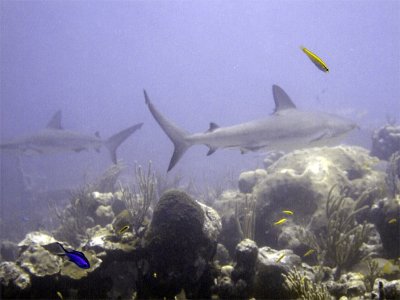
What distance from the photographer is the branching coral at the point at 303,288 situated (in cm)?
377

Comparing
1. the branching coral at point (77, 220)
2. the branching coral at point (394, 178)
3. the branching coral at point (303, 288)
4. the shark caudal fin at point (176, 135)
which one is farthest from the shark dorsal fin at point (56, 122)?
the branching coral at point (394, 178)

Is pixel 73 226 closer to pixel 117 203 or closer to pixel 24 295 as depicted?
pixel 117 203

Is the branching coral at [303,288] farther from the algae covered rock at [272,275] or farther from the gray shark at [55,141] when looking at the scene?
the gray shark at [55,141]

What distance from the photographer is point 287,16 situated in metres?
174

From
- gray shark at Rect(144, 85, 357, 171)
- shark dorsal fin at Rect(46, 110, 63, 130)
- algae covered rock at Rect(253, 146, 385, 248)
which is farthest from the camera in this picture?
shark dorsal fin at Rect(46, 110, 63, 130)

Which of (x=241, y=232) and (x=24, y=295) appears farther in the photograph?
(x=241, y=232)

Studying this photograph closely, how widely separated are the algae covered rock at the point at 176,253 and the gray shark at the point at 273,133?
2.66 m

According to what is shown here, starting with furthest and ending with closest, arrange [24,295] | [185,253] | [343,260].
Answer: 1. [343,260]
2. [185,253]
3. [24,295]

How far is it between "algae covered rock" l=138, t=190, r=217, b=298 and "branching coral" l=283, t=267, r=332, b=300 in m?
1.27

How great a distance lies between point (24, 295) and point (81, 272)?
778mm

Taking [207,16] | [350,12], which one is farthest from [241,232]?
[207,16]

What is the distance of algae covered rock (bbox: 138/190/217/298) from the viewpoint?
460 cm

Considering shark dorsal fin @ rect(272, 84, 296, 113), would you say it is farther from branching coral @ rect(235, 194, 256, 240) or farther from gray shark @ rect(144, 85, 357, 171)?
branching coral @ rect(235, 194, 256, 240)

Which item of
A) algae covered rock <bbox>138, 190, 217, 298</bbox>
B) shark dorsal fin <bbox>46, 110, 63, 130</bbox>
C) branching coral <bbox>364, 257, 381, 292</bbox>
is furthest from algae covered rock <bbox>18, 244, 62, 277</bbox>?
shark dorsal fin <bbox>46, 110, 63, 130</bbox>
